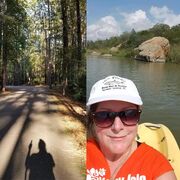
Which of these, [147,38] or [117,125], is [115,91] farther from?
[147,38]

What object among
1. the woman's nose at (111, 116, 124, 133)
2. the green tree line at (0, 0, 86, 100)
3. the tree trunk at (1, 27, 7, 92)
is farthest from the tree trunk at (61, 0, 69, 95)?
the woman's nose at (111, 116, 124, 133)

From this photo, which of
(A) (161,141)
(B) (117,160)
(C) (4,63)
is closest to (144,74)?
(A) (161,141)

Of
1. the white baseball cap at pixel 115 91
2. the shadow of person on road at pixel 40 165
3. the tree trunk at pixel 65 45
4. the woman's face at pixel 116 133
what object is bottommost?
the shadow of person on road at pixel 40 165

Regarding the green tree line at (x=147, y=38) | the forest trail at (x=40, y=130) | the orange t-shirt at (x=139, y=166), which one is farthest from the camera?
the green tree line at (x=147, y=38)

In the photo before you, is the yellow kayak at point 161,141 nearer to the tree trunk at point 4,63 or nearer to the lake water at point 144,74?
the lake water at point 144,74

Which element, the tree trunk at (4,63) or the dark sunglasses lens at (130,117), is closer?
the dark sunglasses lens at (130,117)

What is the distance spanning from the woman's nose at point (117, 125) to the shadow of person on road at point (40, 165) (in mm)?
191

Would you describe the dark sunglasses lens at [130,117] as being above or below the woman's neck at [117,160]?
above

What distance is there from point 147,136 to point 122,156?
24cm

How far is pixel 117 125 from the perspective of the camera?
675 millimetres

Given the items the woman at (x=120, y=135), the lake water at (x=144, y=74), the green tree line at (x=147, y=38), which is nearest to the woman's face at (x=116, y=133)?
the woman at (x=120, y=135)

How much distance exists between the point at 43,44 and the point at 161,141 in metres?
0.32

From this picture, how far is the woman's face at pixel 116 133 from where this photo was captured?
67 cm

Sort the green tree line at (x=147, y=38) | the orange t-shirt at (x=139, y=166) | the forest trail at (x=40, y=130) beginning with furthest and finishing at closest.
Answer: the green tree line at (x=147, y=38), the forest trail at (x=40, y=130), the orange t-shirt at (x=139, y=166)
